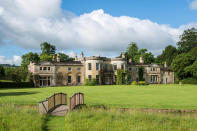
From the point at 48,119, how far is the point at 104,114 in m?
2.79

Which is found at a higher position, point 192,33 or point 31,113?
point 192,33

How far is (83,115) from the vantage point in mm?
9586

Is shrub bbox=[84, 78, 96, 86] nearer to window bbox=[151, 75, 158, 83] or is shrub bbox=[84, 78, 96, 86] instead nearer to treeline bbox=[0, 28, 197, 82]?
treeline bbox=[0, 28, 197, 82]

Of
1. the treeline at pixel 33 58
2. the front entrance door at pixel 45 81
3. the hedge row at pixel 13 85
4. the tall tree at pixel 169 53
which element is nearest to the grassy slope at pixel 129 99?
the hedge row at pixel 13 85

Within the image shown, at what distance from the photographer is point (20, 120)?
891 centimetres

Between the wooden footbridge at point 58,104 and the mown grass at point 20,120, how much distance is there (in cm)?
53

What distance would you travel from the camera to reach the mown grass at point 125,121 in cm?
812

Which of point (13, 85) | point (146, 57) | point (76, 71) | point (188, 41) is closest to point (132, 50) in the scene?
point (146, 57)

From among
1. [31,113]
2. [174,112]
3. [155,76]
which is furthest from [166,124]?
[155,76]

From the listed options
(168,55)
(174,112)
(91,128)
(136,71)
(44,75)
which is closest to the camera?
(91,128)

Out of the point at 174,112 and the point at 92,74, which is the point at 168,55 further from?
the point at 174,112

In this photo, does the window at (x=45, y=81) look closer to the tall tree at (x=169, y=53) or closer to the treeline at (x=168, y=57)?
Result: the treeline at (x=168, y=57)

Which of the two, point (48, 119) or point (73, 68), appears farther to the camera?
point (73, 68)

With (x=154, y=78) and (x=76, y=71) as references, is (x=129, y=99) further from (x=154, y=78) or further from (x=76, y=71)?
(x=154, y=78)
